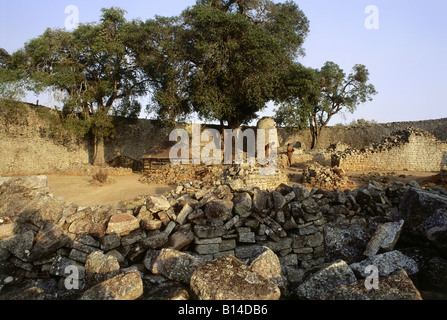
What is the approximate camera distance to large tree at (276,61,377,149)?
18.2 meters

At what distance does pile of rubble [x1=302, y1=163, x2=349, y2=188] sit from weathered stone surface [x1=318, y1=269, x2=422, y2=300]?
29.2 ft

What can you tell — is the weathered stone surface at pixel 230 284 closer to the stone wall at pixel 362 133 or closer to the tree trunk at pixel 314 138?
the stone wall at pixel 362 133

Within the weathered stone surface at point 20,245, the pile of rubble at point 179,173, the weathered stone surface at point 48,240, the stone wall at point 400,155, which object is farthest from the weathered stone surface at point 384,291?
the stone wall at point 400,155

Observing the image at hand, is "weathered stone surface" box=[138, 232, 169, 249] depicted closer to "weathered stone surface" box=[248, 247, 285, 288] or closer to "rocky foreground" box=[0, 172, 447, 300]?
"rocky foreground" box=[0, 172, 447, 300]

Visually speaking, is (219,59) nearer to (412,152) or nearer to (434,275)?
(412,152)

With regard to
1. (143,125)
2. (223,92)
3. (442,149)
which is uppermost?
(223,92)

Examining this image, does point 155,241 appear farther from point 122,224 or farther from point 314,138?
point 314,138

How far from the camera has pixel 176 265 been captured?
9.04 feet

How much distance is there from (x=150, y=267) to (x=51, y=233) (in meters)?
1.63

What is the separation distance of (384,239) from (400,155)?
1732 cm

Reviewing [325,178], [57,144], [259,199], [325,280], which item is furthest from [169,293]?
[57,144]

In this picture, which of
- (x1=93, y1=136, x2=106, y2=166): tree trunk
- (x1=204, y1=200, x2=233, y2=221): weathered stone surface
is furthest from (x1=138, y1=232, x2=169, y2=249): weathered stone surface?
(x1=93, y1=136, x2=106, y2=166): tree trunk
